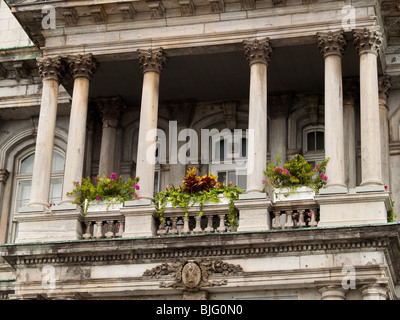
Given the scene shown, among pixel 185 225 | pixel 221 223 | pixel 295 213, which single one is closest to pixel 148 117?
pixel 185 225

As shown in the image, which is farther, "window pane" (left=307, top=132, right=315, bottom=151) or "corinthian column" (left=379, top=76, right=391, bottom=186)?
"window pane" (left=307, top=132, right=315, bottom=151)

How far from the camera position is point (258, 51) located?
26500mm

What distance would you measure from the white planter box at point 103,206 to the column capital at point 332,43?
20.0 feet

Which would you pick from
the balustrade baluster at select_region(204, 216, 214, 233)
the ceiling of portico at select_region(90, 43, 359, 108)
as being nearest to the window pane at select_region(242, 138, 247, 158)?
the ceiling of portico at select_region(90, 43, 359, 108)

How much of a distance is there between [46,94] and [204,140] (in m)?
4.82

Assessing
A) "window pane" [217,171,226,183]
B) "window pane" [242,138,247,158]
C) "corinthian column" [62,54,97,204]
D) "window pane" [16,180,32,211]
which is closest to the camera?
"corinthian column" [62,54,97,204]

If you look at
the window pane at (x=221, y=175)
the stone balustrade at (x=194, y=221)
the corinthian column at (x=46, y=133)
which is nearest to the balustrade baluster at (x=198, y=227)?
the stone balustrade at (x=194, y=221)

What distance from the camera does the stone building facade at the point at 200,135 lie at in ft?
79.6

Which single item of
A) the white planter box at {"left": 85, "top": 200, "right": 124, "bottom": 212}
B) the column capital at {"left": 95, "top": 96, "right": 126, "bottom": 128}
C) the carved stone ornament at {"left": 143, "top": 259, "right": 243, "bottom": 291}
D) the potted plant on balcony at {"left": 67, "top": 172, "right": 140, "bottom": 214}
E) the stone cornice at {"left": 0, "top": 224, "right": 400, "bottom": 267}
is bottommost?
the carved stone ornament at {"left": 143, "top": 259, "right": 243, "bottom": 291}

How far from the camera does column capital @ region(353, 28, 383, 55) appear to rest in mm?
25781

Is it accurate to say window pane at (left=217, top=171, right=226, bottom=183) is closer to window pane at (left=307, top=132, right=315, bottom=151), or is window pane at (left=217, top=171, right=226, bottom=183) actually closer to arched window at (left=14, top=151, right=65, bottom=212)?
window pane at (left=307, top=132, right=315, bottom=151)

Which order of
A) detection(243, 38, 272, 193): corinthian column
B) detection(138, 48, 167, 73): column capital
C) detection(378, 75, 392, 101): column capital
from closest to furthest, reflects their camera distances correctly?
detection(243, 38, 272, 193): corinthian column, detection(138, 48, 167, 73): column capital, detection(378, 75, 392, 101): column capital

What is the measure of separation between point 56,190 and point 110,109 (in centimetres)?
295

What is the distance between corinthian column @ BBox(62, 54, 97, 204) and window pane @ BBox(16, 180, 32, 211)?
502cm
